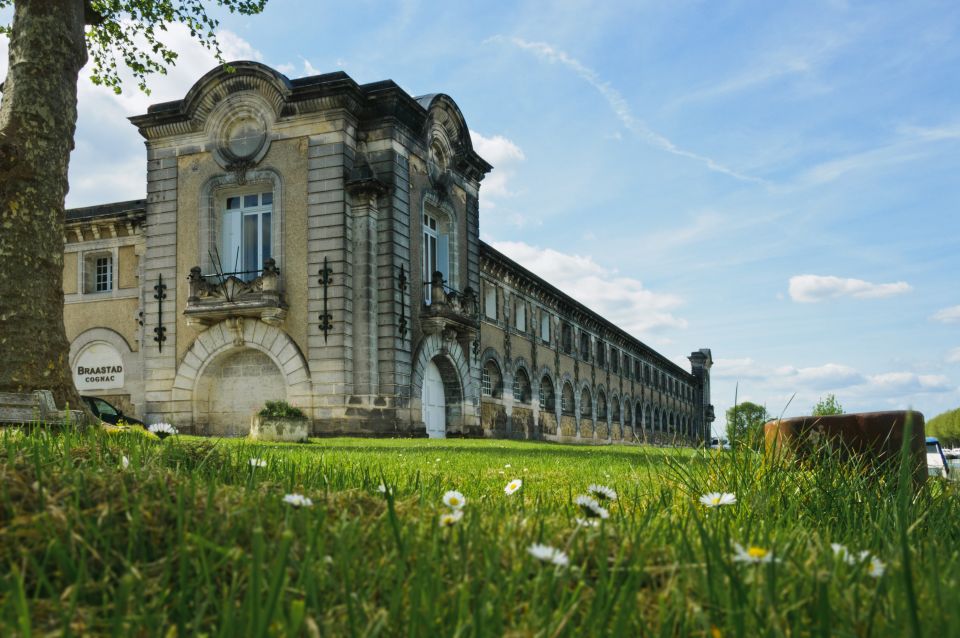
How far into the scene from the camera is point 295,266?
2406 centimetres

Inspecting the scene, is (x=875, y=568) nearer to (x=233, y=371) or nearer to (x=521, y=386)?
(x=233, y=371)

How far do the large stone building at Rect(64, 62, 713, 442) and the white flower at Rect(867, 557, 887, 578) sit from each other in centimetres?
2104

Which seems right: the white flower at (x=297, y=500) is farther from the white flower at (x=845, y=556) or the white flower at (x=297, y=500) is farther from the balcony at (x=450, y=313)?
the balcony at (x=450, y=313)

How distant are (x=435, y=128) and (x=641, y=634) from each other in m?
26.0

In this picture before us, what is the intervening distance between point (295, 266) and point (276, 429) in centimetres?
690

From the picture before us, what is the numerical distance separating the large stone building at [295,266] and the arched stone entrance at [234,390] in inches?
1.9

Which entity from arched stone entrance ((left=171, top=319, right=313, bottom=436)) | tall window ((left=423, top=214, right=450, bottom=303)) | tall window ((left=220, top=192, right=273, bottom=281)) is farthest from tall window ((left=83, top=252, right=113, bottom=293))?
tall window ((left=423, top=214, right=450, bottom=303))

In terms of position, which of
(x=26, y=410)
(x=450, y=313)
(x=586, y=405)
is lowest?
(x=586, y=405)

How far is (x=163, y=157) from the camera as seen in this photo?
26.1 meters

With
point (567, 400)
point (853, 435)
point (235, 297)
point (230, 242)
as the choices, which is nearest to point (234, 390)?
point (235, 297)

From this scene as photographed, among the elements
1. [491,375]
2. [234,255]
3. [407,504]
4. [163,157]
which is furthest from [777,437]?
[491,375]

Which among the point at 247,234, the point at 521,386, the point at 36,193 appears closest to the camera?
the point at 36,193

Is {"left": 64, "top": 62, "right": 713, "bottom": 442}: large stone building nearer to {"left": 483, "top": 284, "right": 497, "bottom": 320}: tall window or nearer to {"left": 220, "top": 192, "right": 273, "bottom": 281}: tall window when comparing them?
{"left": 220, "top": 192, "right": 273, "bottom": 281}: tall window

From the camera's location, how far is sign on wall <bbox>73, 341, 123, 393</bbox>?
1124 inches
